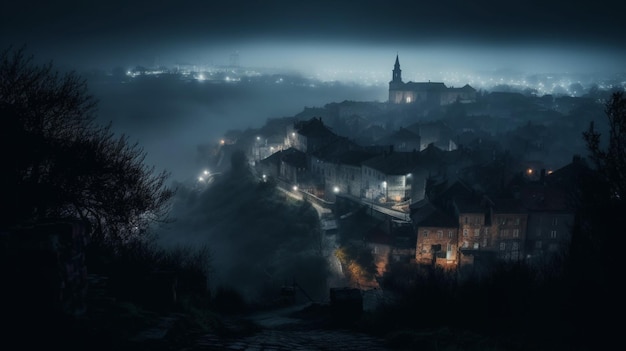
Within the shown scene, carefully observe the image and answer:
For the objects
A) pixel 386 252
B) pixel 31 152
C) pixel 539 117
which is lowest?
pixel 386 252

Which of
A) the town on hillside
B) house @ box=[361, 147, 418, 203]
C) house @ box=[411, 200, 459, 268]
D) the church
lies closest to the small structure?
the town on hillside

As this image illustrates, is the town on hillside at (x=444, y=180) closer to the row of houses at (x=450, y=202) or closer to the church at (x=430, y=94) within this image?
the row of houses at (x=450, y=202)

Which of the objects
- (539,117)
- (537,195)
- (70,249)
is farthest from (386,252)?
(539,117)

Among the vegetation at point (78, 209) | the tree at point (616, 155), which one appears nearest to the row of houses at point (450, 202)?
the tree at point (616, 155)

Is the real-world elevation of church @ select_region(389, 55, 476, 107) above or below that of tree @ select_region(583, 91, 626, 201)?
above

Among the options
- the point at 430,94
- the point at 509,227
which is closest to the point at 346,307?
the point at 509,227

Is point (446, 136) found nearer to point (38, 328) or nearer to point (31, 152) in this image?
point (31, 152)

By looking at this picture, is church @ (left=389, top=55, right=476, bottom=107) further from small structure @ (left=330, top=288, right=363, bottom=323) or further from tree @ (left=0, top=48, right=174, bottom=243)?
small structure @ (left=330, top=288, right=363, bottom=323)

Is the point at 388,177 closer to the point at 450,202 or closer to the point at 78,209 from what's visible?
the point at 450,202
